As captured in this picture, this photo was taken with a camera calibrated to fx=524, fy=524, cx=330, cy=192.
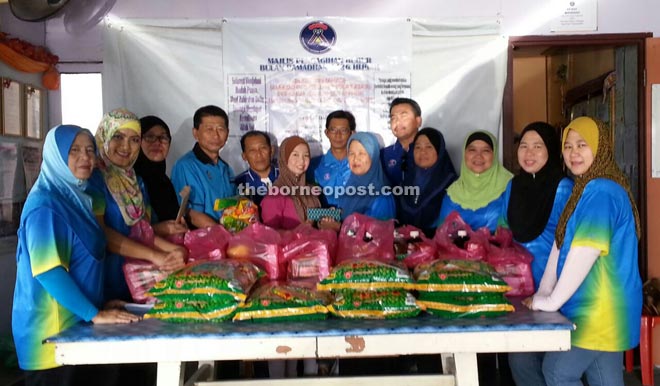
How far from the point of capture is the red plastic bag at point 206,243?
2.10 metres

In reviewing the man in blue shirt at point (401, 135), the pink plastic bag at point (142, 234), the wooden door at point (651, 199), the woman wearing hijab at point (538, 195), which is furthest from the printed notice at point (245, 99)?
the wooden door at point (651, 199)

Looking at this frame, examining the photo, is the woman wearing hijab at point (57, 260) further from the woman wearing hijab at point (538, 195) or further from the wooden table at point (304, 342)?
the woman wearing hijab at point (538, 195)

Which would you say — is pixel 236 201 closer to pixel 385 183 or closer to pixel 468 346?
pixel 385 183

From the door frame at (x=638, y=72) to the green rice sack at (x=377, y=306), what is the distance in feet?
5.94

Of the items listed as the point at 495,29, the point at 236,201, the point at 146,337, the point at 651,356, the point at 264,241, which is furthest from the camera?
the point at 495,29

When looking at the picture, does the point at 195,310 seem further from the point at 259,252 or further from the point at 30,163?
the point at 30,163

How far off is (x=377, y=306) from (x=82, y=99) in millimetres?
2617

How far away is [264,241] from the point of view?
209cm

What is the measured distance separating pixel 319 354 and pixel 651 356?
7.64 feet

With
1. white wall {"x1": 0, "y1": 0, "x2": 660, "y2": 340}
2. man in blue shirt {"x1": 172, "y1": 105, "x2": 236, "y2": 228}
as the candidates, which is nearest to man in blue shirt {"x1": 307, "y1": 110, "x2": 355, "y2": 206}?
man in blue shirt {"x1": 172, "y1": 105, "x2": 236, "y2": 228}

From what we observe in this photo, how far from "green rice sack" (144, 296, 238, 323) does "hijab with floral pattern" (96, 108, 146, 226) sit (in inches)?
26.0

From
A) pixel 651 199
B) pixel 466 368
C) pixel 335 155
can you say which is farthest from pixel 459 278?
pixel 651 199

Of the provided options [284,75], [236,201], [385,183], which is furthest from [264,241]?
[284,75]

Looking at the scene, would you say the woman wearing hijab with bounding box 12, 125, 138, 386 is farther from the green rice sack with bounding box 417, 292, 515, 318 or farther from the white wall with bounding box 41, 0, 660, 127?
the white wall with bounding box 41, 0, 660, 127
